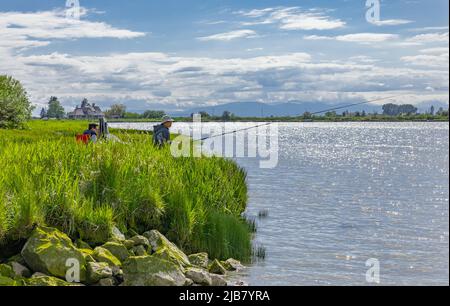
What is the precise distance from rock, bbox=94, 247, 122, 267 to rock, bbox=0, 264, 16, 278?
1711mm

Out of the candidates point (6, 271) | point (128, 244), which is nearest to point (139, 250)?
point (128, 244)

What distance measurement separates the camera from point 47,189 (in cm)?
1366

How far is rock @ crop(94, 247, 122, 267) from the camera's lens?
12391 millimetres

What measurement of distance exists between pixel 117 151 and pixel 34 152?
7.59 feet

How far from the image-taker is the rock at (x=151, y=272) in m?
12.0

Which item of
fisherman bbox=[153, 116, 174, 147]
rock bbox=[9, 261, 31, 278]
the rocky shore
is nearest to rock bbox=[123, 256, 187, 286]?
the rocky shore

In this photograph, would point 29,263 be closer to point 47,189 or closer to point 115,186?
point 47,189

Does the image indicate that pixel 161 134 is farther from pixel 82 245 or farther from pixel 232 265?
pixel 82 245

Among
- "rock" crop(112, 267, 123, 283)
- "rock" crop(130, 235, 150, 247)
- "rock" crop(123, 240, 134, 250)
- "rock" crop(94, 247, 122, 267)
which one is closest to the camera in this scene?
"rock" crop(112, 267, 123, 283)

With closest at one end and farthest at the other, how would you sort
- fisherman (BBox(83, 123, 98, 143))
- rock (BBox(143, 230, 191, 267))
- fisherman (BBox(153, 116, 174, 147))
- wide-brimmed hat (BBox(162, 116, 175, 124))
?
1. rock (BBox(143, 230, 191, 267))
2. fisherman (BBox(83, 123, 98, 143))
3. wide-brimmed hat (BBox(162, 116, 175, 124))
4. fisherman (BBox(153, 116, 174, 147))

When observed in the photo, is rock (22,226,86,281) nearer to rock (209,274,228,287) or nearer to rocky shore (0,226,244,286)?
rocky shore (0,226,244,286)

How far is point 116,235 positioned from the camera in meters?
13.7

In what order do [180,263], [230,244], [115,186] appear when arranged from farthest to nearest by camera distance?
[230,244] < [115,186] < [180,263]
